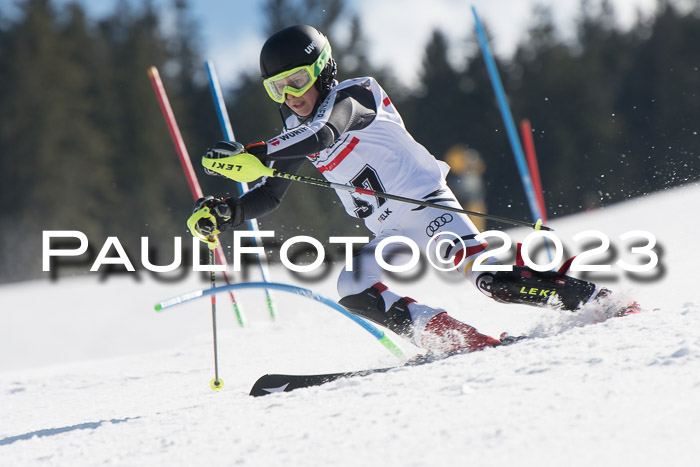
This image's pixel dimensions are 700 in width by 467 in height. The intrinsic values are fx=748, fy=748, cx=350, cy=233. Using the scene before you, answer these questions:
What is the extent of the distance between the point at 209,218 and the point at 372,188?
2.45ft

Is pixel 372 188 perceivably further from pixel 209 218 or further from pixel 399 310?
pixel 209 218

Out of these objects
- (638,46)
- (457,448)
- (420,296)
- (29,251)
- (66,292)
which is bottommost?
(457,448)

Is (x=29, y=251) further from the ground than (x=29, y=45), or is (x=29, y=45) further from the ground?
(x=29, y=45)

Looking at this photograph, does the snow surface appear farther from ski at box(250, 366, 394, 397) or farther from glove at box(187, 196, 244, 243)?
glove at box(187, 196, 244, 243)

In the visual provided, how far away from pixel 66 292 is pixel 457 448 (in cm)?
835

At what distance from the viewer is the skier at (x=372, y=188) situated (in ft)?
10.1

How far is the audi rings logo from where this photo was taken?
3301 millimetres

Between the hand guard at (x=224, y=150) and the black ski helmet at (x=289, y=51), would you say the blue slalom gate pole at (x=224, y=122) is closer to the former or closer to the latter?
the black ski helmet at (x=289, y=51)

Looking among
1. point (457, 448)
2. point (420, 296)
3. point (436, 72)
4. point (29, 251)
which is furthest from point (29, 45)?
point (457, 448)

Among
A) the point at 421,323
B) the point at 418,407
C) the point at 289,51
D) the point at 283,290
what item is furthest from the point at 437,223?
the point at 418,407

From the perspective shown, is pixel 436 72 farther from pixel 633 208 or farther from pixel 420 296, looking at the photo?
pixel 420 296

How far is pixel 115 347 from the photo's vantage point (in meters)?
6.58

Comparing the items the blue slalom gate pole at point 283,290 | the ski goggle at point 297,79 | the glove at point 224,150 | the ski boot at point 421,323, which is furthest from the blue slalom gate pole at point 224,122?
the glove at point 224,150

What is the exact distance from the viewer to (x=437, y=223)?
10.9 feet
